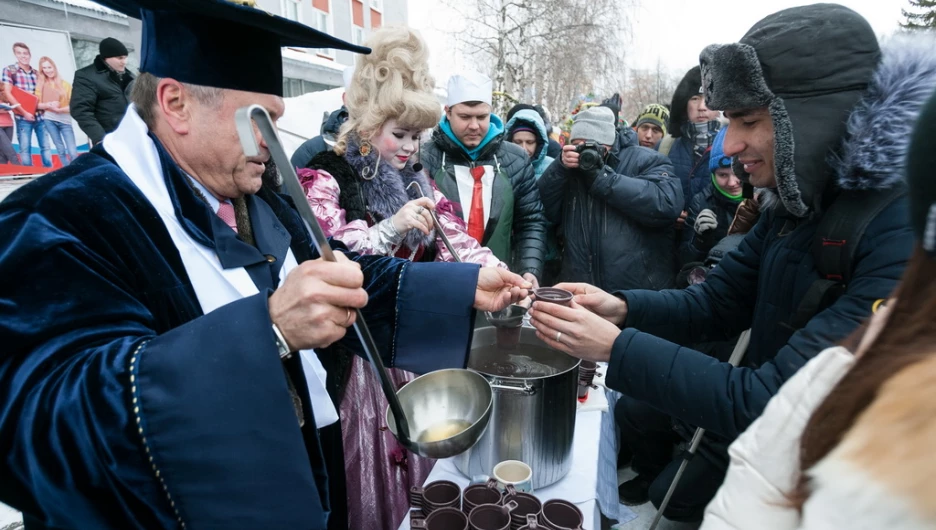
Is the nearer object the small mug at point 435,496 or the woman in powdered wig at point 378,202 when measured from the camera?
the small mug at point 435,496

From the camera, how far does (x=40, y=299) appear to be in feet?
3.24

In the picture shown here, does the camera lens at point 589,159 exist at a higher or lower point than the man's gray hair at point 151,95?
lower

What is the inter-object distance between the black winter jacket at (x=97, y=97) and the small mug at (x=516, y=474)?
6.90 m

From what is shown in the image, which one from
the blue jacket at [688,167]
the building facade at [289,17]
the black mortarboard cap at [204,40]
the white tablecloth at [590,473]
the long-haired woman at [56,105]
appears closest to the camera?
the black mortarboard cap at [204,40]

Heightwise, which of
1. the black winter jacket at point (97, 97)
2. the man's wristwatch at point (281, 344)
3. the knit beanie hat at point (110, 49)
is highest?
the knit beanie hat at point (110, 49)

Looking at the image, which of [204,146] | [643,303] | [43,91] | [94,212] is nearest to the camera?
[94,212]

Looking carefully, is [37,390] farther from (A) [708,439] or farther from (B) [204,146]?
(A) [708,439]

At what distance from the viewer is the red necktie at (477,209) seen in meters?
3.64

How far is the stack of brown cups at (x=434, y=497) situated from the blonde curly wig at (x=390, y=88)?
5.42ft

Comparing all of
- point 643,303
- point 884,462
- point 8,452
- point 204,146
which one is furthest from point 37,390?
point 643,303

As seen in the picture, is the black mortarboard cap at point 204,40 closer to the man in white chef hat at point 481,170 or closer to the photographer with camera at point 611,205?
the man in white chef hat at point 481,170

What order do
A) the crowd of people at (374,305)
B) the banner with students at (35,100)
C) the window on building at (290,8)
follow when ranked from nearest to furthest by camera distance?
the crowd of people at (374,305)
the banner with students at (35,100)
the window on building at (290,8)

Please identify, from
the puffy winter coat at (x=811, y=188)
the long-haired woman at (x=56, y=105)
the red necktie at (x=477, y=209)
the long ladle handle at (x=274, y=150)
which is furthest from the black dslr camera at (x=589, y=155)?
the long-haired woman at (x=56, y=105)

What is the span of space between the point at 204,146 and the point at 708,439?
7.72ft
